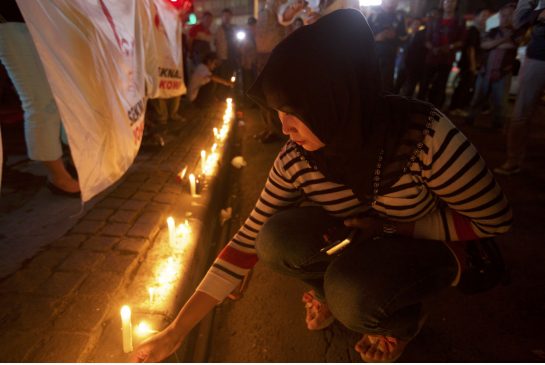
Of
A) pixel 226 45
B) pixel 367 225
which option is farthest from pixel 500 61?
pixel 226 45

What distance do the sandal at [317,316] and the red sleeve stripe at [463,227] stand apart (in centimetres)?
91

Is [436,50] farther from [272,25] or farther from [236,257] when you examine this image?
[236,257]

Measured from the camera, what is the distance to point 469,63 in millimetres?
7266

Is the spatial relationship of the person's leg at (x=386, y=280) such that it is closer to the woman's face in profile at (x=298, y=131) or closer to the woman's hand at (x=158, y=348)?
the woman's face in profile at (x=298, y=131)

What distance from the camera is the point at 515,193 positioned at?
12.1 ft

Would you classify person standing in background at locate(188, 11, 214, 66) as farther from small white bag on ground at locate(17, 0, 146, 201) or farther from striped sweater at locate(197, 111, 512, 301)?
striped sweater at locate(197, 111, 512, 301)

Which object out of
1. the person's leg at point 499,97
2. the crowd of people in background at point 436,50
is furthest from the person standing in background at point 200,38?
the person's leg at point 499,97

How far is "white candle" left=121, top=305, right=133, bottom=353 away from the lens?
1597mm

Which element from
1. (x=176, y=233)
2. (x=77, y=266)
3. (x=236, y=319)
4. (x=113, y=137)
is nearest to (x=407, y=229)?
(x=236, y=319)

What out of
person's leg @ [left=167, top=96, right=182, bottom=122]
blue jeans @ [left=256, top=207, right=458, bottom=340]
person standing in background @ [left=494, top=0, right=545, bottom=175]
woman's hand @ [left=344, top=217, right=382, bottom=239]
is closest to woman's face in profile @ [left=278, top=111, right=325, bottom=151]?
woman's hand @ [left=344, top=217, right=382, bottom=239]

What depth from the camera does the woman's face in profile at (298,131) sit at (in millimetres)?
1444

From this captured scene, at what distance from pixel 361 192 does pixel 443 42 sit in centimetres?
705

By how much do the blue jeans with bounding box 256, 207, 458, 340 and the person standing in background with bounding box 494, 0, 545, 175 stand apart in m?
3.10

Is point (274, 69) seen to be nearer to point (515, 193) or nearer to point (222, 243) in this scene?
point (222, 243)
